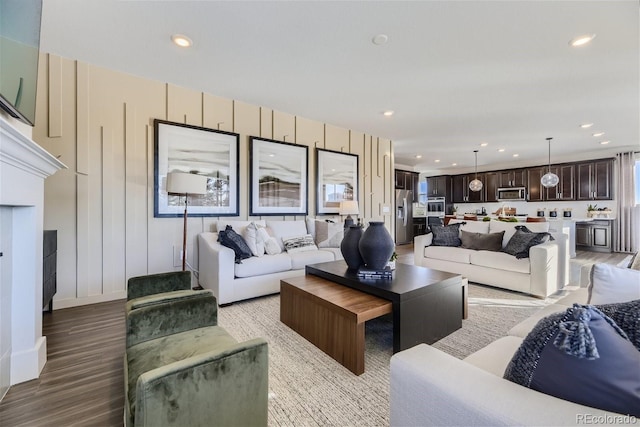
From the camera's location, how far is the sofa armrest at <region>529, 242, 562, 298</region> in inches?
123

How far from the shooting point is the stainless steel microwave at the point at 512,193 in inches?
310

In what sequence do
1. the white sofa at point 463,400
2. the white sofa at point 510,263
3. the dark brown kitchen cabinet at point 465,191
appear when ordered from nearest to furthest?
the white sofa at point 463,400, the white sofa at point 510,263, the dark brown kitchen cabinet at point 465,191

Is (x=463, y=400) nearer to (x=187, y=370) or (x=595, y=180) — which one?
Result: (x=187, y=370)

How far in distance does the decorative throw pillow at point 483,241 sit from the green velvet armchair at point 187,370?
3735 mm

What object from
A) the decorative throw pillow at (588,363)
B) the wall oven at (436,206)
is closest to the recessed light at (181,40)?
the decorative throw pillow at (588,363)

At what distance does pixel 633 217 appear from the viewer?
A: 20.2 ft

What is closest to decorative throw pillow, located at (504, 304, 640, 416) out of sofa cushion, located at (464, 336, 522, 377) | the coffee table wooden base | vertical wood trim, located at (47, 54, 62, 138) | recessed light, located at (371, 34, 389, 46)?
sofa cushion, located at (464, 336, 522, 377)

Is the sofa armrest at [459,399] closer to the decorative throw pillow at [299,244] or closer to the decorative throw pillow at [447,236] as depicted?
the decorative throw pillow at [299,244]

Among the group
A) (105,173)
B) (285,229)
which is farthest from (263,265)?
(105,173)

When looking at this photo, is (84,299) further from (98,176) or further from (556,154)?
(556,154)

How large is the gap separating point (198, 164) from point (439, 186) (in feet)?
27.4

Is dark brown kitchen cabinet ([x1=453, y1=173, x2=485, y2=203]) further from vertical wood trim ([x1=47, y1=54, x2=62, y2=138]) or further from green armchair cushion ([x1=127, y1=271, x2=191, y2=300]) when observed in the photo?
vertical wood trim ([x1=47, y1=54, x2=62, y2=138])

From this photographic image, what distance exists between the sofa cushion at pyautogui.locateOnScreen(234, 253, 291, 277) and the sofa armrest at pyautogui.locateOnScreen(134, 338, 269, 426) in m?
2.01

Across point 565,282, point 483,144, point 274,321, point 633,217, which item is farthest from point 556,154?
point 274,321
